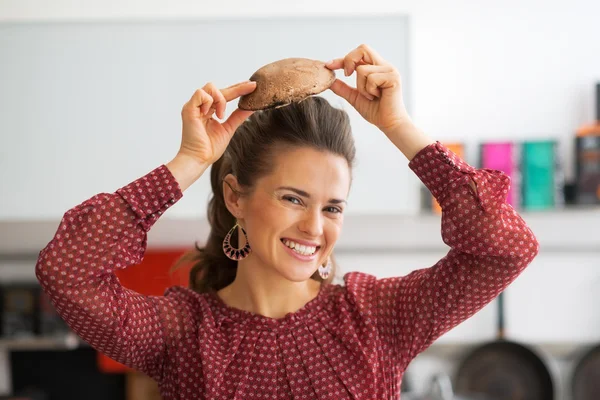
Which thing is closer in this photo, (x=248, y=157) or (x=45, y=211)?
(x=248, y=157)

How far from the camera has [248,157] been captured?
4.41 ft

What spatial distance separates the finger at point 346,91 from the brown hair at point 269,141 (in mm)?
48

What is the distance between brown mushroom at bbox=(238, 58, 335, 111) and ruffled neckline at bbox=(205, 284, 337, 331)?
0.37 metres

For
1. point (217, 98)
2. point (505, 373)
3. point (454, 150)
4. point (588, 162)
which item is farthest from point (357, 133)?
point (217, 98)

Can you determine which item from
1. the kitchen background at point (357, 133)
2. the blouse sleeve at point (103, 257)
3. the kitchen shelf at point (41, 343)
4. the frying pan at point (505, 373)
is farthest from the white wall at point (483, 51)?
the blouse sleeve at point (103, 257)

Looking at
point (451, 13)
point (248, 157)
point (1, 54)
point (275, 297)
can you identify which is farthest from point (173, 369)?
point (451, 13)

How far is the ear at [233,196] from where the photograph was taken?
1357 mm

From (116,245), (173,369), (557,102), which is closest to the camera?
(116,245)

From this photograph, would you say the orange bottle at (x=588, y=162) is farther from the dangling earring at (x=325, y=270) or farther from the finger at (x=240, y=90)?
the finger at (x=240, y=90)

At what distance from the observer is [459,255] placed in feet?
4.05

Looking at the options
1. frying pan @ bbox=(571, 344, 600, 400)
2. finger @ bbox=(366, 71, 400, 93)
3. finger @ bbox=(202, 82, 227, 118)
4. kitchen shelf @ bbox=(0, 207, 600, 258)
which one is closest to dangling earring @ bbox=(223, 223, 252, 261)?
finger @ bbox=(202, 82, 227, 118)

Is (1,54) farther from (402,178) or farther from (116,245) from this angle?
(116,245)

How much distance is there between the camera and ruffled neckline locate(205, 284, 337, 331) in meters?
1.33

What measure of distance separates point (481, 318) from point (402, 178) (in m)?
0.65
